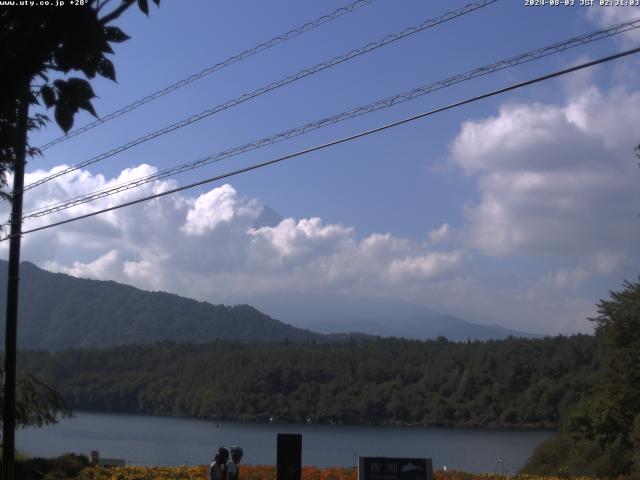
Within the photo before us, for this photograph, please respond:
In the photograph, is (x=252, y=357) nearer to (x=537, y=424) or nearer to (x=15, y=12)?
(x=537, y=424)

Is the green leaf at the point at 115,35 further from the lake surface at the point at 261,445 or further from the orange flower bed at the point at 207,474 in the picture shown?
the lake surface at the point at 261,445

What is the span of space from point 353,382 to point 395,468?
210 ft

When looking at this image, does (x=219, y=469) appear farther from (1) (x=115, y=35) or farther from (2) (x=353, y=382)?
(2) (x=353, y=382)

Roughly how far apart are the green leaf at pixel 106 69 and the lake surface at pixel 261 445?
2454cm

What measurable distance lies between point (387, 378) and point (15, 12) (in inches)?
2917

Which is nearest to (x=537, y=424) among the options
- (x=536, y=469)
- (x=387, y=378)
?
(x=387, y=378)

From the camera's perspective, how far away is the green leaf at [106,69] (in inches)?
207

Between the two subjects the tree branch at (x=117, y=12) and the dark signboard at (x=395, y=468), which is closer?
the tree branch at (x=117, y=12)

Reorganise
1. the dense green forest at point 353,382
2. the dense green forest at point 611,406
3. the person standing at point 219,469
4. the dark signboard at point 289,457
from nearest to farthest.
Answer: the dark signboard at point 289,457 → the person standing at point 219,469 → the dense green forest at point 611,406 → the dense green forest at point 353,382

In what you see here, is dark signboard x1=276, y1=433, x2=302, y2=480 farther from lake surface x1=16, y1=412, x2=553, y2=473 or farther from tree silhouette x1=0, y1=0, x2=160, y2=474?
lake surface x1=16, y1=412, x2=553, y2=473

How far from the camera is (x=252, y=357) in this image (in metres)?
85.6

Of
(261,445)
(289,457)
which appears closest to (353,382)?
(261,445)

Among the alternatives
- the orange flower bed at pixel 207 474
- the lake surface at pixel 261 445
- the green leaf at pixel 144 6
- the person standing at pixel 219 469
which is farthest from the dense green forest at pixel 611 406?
the green leaf at pixel 144 6

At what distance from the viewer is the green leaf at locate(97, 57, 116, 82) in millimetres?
5266
